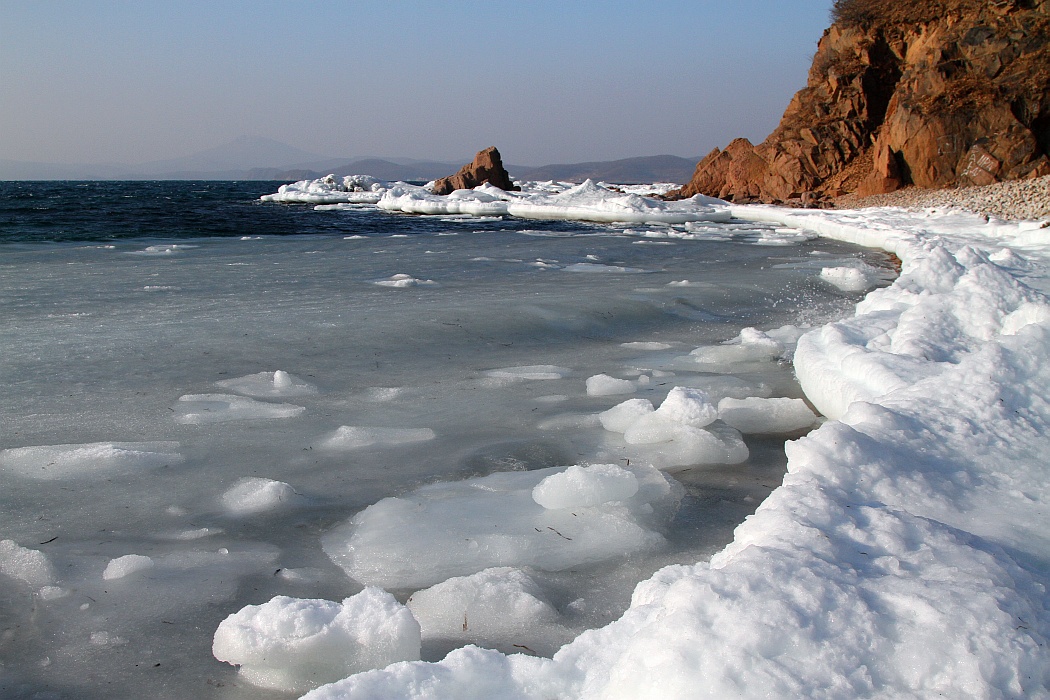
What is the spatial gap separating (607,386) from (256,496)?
189 cm

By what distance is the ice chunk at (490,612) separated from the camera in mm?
1667

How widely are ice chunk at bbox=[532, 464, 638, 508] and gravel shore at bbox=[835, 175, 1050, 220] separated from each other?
40.6 ft

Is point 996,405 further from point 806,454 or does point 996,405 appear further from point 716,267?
point 716,267

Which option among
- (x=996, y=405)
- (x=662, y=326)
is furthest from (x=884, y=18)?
(x=996, y=405)

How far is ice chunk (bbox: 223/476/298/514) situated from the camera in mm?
2359

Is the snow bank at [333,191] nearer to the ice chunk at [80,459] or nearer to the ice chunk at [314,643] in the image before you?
the ice chunk at [80,459]

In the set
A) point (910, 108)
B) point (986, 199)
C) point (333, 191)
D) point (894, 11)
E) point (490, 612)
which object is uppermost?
point (894, 11)

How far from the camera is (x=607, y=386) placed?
146 inches

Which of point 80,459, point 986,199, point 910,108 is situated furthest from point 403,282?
point 910,108

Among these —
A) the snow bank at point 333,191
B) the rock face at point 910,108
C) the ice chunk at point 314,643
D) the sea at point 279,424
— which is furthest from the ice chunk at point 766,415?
the snow bank at point 333,191

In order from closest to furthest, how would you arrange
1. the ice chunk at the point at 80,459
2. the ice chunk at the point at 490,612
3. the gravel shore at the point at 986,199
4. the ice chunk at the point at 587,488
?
the ice chunk at the point at 490,612 < the ice chunk at the point at 587,488 < the ice chunk at the point at 80,459 < the gravel shore at the point at 986,199

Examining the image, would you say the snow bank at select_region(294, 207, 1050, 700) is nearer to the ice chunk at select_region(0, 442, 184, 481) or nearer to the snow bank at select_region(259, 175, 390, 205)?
the ice chunk at select_region(0, 442, 184, 481)

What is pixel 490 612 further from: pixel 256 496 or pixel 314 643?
pixel 256 496

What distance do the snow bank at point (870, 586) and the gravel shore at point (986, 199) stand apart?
1177 cm
